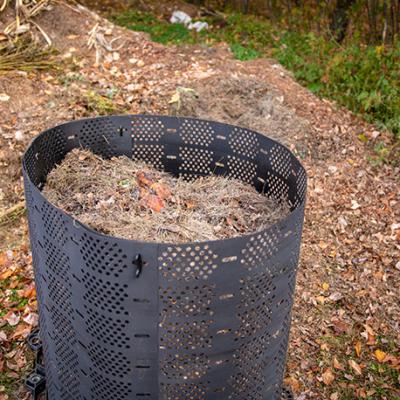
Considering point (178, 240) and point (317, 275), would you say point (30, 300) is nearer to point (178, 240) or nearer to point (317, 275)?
point (178, 240)

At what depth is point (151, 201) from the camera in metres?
2.98

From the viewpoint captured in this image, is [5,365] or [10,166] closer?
[5,365]

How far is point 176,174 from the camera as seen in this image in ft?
11.3

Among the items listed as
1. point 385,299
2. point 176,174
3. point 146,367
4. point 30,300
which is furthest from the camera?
point 385,299

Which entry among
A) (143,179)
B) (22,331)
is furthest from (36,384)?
(143,179)

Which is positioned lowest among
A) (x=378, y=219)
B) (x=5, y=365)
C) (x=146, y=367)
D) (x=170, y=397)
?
(x=5, y=365)

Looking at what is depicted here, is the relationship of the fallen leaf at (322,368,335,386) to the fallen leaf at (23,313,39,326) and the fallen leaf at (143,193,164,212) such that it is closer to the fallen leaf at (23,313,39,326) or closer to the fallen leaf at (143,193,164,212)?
the fallen leaf at (143,193,164,212)

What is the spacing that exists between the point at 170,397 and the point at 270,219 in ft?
3.66

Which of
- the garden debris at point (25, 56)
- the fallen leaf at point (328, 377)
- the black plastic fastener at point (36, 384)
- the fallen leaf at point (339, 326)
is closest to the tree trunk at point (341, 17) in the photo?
the garden debris at point (25, 56)

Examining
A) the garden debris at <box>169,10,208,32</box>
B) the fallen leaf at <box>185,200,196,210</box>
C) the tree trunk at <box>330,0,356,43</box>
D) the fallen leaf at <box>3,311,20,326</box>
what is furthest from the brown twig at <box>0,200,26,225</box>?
the tree trunk at <box>330,0,356,43</box>

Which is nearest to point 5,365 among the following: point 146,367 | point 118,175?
point 118,175

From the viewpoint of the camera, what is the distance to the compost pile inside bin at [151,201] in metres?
2.79

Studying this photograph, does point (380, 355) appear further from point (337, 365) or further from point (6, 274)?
point (6, 274)

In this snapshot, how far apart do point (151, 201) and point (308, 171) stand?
2.71 meters
